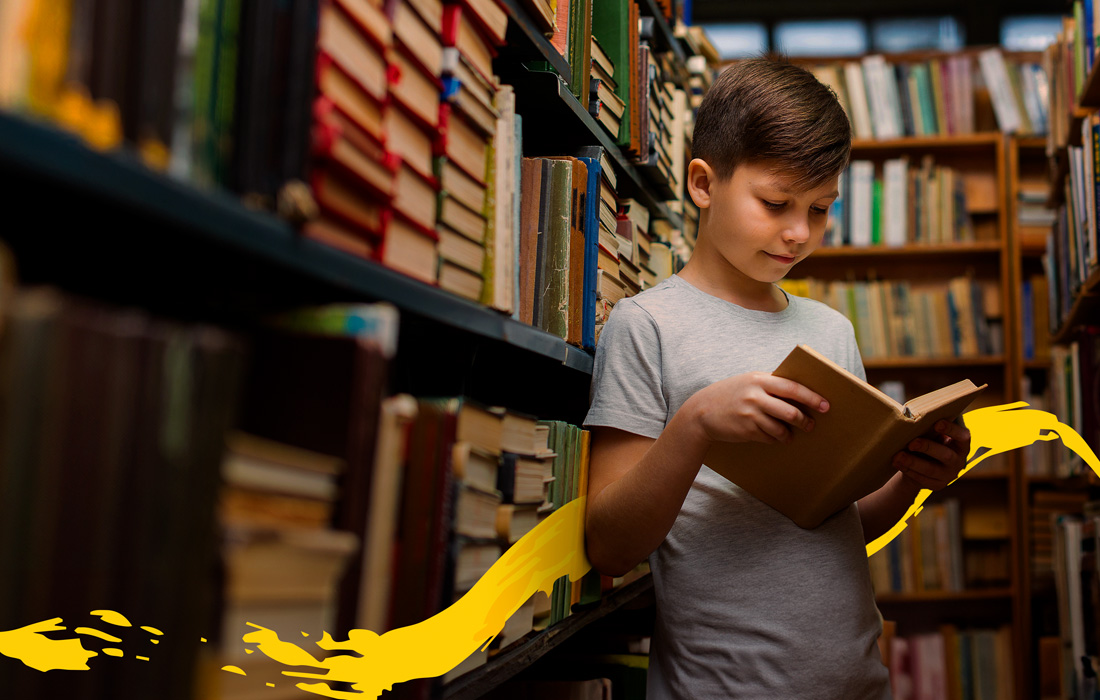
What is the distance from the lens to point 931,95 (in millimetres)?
3672

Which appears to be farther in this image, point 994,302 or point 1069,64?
point 994,302

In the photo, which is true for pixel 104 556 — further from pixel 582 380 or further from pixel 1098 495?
pixel 1098 495

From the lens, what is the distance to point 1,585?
36 cm

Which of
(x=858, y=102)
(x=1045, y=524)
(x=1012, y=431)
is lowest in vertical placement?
(x=1045, y=524)

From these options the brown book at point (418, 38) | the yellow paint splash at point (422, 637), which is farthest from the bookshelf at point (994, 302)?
the brown book at point (418, 38)

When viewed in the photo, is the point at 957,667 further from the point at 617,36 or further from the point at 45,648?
the point at 45,648

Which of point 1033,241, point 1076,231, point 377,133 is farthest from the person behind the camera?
point 1033,241

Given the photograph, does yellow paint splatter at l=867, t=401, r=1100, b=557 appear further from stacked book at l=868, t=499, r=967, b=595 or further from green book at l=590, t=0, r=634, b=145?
green book at l=590, t=0, r=634, b=145

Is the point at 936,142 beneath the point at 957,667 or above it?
above

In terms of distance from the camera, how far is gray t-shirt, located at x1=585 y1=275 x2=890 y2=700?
3.57 ft

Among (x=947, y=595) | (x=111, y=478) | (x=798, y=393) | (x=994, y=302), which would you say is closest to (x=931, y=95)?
(x=994, y=302)

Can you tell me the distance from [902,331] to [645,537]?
2788mm

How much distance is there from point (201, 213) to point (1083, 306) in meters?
2.47

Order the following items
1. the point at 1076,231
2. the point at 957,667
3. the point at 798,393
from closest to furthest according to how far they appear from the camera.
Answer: the point at 798,393
the point at 1076,231
the point at 957,667
